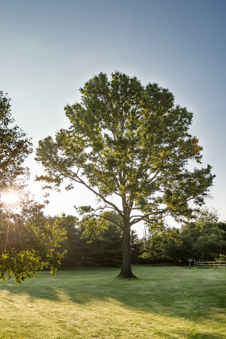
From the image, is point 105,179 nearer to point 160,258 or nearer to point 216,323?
point 216,323

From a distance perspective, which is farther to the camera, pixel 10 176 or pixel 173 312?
pixel 173 312

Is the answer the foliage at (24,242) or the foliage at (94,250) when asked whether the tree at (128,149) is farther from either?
the foliage at (94,250)

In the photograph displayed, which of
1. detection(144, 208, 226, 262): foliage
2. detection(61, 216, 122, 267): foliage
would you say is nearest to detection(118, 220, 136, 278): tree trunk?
detection(61, 216, 122, 267): foliage

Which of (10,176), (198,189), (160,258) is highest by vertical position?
(198,189)

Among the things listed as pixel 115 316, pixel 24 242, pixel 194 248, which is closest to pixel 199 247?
pixel 194 248

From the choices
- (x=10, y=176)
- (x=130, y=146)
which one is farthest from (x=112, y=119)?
(x=10, y=176)

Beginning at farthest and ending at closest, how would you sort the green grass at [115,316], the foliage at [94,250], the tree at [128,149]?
the foliage at [94,250] < the tree at [128,149] < the green grass at [115,316]

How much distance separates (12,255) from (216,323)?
6.87m

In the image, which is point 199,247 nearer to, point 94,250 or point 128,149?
A: point 94,250

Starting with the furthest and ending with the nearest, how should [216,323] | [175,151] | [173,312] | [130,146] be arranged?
1. [175,151]
2. [130,146]
3. [173,312]
4. [216,323]

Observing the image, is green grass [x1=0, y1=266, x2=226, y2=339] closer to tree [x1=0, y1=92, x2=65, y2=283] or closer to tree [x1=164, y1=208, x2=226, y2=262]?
tree [x1=0, y1=92, x2=65, y2=283]

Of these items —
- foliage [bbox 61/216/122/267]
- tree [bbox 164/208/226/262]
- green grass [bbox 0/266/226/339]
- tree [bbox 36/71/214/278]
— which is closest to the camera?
green grass [bbox 0/266/226/339]

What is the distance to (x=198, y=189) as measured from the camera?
21859 mm

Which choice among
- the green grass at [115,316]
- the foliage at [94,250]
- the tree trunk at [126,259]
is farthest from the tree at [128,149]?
the foliage at [94,250]
